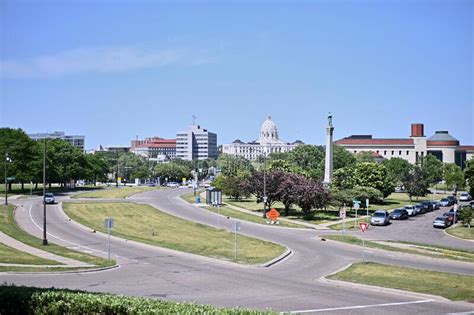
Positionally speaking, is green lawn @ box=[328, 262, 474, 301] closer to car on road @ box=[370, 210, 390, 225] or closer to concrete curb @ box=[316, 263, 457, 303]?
concrete curb @ box=[316, 263, 457, 303]

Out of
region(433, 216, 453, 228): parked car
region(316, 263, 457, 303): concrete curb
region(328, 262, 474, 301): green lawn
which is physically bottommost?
region(316, 263, 457, 303): concrete curb

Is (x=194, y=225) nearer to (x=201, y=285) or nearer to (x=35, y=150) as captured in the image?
(x=201, y=285)

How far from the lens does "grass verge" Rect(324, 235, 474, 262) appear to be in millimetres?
36875

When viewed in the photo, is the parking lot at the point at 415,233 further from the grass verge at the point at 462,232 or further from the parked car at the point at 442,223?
the grass verge at the point at 462,232

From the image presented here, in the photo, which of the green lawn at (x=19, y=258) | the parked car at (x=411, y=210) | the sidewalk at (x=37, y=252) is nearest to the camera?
the green lawn at (x=19, y=258)

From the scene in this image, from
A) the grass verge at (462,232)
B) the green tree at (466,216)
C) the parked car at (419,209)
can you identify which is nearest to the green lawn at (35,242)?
the grass verge at (462,232)

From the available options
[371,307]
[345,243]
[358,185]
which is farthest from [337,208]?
[371,307]

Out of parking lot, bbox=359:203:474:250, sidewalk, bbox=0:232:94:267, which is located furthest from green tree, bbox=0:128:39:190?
parking lot, bbox=359:203:474:250

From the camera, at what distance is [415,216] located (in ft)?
230

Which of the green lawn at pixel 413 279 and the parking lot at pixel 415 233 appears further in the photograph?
the parking lot at pixel 415 233

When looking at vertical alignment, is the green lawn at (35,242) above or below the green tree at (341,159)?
below

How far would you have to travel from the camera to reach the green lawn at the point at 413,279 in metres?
24.6

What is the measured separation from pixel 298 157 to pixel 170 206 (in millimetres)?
57062

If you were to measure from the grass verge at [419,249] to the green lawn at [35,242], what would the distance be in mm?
18816
